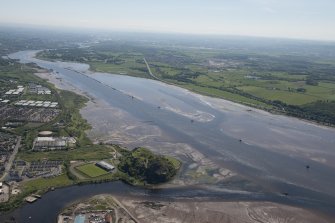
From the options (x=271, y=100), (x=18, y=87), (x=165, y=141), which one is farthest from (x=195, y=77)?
(x=165, y=141)

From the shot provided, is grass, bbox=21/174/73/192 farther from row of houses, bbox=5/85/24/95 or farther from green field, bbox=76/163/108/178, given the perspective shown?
row of houses, bbox=5/85/24/95

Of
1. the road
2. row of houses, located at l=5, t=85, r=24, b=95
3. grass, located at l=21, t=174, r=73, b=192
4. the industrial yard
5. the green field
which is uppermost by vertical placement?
row of houses, located at l=5, t=85, r=24, b=95

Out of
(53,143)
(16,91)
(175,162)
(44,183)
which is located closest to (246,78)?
(16,91)

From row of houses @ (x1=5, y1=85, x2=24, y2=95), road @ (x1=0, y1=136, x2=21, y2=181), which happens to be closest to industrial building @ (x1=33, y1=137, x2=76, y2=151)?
road @ (x1=0, y1=136, x2=21, y2=181)

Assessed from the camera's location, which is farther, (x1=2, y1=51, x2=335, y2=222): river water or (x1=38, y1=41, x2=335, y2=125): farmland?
(x1=38, y1=41, x2=335, y2=125): farmland

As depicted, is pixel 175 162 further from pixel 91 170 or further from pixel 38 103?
pixel 38 103

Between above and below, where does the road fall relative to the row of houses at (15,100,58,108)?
below

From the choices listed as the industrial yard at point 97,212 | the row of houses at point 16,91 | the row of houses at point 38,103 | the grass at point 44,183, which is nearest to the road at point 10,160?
the grass at point 44,183
